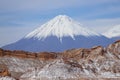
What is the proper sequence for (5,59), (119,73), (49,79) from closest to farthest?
(49,79)
(119,73)
(5,59)

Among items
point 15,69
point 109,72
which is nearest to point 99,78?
point 109,72

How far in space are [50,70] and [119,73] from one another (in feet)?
32.5

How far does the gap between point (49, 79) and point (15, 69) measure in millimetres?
18107

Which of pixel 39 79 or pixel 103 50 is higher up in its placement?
pixel 103 50

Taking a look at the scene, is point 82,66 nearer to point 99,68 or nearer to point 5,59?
point 99,68

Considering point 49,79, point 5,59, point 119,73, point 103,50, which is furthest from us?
point 5,59

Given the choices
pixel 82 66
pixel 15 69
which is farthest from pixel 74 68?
pixel 15 69

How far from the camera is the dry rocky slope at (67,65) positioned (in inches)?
2505

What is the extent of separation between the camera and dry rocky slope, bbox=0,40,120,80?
63.6 m

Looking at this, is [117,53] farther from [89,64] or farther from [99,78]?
[99,78]

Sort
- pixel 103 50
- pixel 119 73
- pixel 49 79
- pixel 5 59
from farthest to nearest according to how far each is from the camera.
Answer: pixel 5 59, pixel 103 50, pixel 119 73, pixel 49 79

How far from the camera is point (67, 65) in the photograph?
6506 centimetres

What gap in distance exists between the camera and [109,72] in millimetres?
67375

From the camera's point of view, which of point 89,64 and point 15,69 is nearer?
point 89,64
